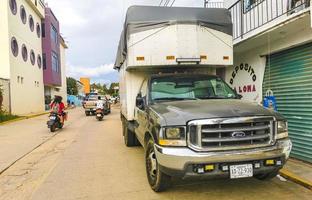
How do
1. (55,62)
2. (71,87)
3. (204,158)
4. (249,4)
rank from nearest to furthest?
(204,158)
(249,4)
(55,62)
(71,87)

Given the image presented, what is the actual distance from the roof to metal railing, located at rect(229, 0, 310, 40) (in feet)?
4.58

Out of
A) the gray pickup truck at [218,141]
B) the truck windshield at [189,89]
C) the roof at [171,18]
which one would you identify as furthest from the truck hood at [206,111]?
the roof at [171,18]

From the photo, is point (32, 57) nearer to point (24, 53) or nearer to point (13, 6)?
point (24, 53)

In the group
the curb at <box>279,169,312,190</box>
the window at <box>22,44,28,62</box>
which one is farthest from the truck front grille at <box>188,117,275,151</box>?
the window at <box>22,44,28,62</box>

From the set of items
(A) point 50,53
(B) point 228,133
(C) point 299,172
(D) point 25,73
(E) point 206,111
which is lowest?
(C) point 299,172

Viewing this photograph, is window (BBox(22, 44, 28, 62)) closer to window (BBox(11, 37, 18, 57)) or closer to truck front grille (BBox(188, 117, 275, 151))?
window (BBox(11, 37, 18, 57))

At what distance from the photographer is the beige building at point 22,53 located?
28.1 metres

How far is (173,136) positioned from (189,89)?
206 centimetres

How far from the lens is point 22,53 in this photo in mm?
32750

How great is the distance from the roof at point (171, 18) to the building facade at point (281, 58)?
962 millimetres

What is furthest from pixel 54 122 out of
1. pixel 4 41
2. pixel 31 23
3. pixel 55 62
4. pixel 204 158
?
pixel 55 62

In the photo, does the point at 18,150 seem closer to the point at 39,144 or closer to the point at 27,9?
the point at 39,144

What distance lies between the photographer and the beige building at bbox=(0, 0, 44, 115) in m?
28.1

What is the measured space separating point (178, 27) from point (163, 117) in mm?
3142
